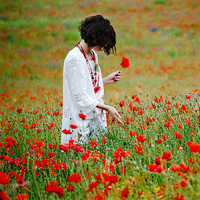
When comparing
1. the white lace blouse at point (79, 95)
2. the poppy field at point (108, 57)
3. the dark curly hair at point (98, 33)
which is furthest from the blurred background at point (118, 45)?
the dark curly hair at point (98, 33)

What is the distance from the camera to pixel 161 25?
594 inches

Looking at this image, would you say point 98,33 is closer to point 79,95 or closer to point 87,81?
point 87,81

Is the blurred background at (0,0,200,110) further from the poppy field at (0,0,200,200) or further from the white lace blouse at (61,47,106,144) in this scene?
the white lace blouse at (61,47,106,144)

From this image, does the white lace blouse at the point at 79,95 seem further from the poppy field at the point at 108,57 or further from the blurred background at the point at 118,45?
the blurred background at the point at 118,45

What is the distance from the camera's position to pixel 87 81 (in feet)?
8.73

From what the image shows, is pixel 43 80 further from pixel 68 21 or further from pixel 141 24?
pixel 141 24

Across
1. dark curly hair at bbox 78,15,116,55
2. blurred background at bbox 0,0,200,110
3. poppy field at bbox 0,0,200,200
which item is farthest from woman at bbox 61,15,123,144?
blurred background at bbox 0,0,200,110

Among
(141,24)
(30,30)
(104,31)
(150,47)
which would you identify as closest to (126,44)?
→ (150,47)

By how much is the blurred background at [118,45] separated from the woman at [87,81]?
13.0 ft

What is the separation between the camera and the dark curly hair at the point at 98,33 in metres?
2.48

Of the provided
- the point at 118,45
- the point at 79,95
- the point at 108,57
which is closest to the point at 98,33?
the point at 79,95

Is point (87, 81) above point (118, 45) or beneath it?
beneath

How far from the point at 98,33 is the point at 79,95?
638mm

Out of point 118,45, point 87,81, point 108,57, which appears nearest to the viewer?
point 87,81
